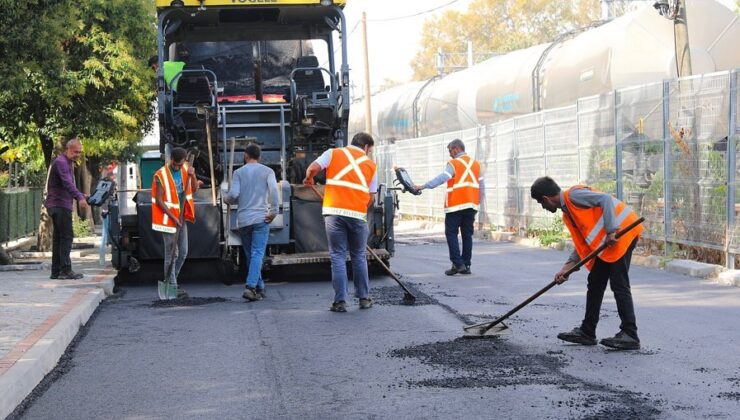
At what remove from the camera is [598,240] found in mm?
7695

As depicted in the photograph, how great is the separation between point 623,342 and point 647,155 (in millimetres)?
8448

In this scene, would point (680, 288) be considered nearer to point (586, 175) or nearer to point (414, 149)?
point (586, 175)

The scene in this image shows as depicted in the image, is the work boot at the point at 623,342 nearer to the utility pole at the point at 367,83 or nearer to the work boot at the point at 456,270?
the work boot at the point at 456,270

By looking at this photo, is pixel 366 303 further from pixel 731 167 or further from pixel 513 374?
pixel 731 167

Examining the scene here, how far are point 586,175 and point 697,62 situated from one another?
8.25 ft

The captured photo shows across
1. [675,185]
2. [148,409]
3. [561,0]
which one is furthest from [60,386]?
[561,0]

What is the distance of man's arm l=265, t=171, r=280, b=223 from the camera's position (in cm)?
1139

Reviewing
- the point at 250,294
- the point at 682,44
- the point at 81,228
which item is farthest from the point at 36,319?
the point at 81,228

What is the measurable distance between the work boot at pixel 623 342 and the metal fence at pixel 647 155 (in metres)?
5.49

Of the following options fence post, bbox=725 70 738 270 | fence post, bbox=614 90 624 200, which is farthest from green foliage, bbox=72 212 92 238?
fence post, bbox=725 70 738 270

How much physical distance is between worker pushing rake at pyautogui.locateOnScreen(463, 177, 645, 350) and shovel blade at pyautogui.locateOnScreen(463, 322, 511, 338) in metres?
0.46

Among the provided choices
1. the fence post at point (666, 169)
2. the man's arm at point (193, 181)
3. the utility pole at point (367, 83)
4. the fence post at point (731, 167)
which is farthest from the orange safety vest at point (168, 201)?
the utility pole at point (367, 83)

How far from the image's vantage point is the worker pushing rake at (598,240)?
7543 millimetres

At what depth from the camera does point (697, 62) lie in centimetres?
1719
